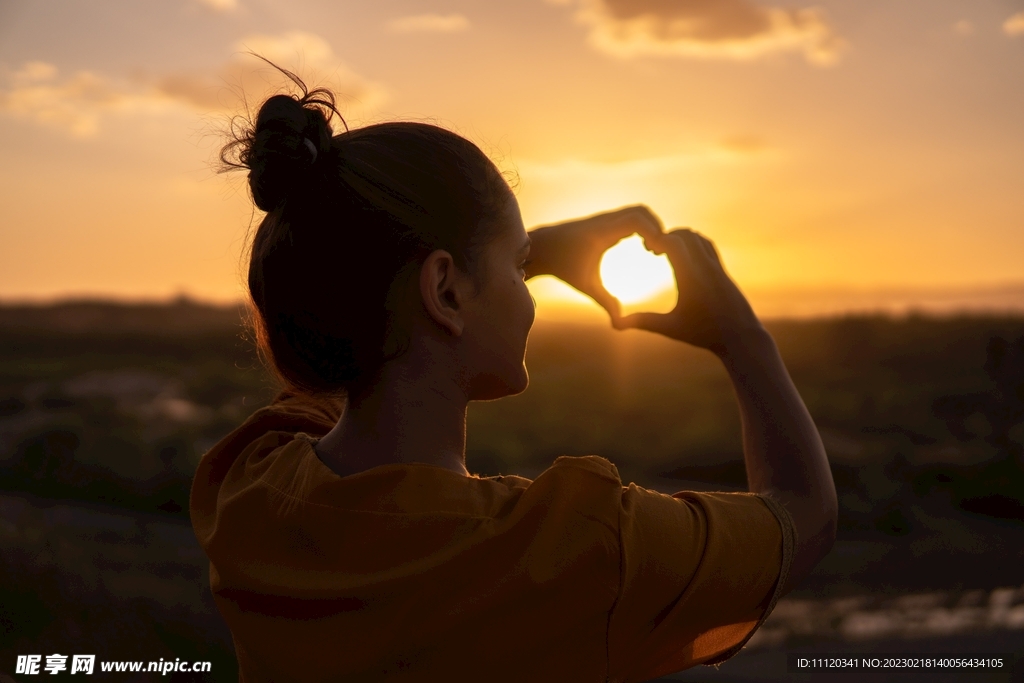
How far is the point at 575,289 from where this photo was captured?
3.82ft

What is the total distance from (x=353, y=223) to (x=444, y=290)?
13cm

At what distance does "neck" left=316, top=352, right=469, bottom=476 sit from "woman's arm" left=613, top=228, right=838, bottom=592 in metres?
0.28

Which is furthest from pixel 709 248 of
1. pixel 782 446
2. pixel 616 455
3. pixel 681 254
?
pixel 616 455

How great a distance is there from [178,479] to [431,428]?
6917 mm

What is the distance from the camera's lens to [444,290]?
3.13 ft

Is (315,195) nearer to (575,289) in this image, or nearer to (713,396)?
(575,289)

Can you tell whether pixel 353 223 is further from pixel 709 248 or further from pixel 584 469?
pixel 709 248

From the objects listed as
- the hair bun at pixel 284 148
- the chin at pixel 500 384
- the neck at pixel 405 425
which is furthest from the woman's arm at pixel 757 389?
the hair bun at pixel 284 148

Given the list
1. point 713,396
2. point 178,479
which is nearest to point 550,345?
point 713,396

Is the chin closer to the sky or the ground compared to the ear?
closer to the ground

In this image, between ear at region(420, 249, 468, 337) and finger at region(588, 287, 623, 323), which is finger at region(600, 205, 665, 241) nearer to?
finger at region(588, 287, 623, 323)

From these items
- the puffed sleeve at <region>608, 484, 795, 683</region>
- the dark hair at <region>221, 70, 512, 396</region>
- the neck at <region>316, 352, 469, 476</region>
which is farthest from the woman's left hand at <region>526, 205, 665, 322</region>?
the puffed sleeve at <region>608, 484, 795, 683</region>

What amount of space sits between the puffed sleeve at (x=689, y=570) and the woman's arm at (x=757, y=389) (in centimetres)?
5

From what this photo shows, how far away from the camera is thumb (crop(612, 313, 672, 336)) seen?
111 centimetres
